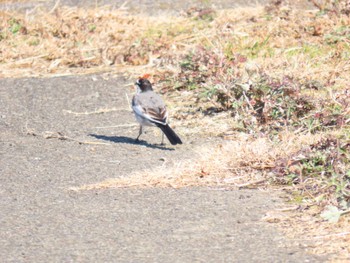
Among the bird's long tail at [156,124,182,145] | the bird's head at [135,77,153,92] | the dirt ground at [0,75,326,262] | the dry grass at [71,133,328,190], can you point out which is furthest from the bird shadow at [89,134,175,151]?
the dry grass at [71,133,328,190]

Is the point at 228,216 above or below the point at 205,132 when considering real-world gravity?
above

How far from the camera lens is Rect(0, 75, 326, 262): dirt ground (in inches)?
238

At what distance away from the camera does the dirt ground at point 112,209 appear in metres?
6.04

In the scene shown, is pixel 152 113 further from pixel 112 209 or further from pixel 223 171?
pixel 112 209

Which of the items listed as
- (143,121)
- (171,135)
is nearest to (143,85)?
(143,121)

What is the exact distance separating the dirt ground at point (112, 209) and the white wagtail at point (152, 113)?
172mm

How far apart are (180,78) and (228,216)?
5.60m

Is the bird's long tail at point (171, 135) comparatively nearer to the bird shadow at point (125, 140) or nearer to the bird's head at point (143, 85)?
the bird shadow at point (125, 140)

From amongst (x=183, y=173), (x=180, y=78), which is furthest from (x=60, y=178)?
(x=180, y=78)

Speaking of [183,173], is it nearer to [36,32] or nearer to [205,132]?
[205,132]

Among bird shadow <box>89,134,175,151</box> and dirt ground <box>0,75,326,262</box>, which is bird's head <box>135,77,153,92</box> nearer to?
dirt ground <box>0,75,326,262</box>

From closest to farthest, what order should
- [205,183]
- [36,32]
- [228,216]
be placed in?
1. [228,216]
2. [205,183]
3. [36,32]

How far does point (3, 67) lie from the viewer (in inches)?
543

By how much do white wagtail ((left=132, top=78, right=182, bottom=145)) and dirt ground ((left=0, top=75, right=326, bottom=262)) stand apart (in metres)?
0.17
